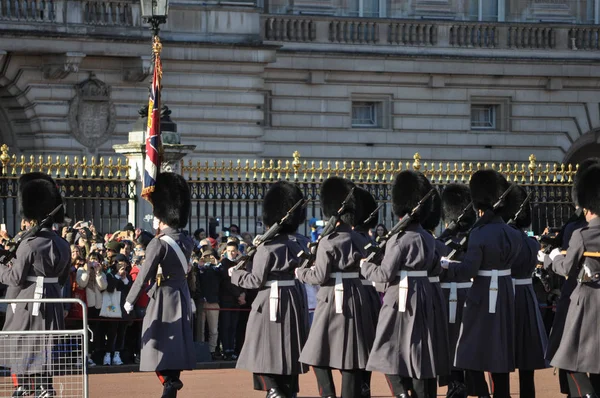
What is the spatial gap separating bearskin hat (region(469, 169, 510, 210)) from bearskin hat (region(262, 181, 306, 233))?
1.32m

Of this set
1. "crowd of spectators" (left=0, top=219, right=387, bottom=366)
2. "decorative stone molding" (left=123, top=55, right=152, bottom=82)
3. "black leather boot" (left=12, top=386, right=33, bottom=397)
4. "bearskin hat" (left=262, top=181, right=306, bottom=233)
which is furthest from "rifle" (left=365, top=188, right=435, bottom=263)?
"decorative stone molding" (left=123, top=55, right=152, bottom=82)

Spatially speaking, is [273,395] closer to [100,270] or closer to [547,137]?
[100,270]

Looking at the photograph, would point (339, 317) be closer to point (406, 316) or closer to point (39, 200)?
point (406, 316)

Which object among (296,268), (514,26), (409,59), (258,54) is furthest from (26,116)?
(296,268)

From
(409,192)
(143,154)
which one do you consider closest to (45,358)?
(409,192)

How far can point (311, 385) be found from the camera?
1499 cm

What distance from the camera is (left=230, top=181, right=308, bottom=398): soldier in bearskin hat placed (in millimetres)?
12117

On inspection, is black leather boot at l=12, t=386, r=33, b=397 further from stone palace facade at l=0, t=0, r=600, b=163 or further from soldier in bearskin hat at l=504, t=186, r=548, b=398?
stone palace facade at l=0, t=0, r=600, b=163

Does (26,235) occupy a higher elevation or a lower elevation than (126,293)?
higher

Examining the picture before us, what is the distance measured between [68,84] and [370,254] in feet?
48.9

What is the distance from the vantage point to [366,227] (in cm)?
1274

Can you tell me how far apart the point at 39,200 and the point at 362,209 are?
2.45 metres

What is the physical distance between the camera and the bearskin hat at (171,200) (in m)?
12.5

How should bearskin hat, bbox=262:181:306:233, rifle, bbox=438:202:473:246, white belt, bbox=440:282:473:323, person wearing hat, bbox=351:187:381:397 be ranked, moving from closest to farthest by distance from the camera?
person wearing hat, bbox=351:187:381:397
bearskin hat, bbox=262:181:306:233
white belt, bbox=440:282:473:323
rifle, bbox=438:202:473:246
